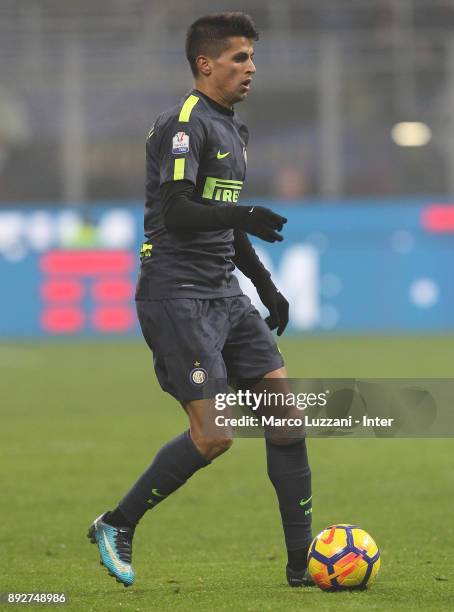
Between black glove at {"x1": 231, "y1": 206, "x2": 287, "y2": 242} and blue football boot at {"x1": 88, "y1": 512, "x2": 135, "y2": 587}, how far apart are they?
124 centimetres

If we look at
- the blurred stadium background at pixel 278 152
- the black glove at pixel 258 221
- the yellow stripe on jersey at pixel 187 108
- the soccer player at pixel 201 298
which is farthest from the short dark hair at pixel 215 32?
the blurred stadium background at pixel 278 152

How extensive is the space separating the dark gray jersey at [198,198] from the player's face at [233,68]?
0.22 feet

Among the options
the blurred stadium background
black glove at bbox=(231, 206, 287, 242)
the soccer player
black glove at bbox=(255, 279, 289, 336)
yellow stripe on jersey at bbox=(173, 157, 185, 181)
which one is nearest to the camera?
black glove at bbox=(231, 206, 287, 242)

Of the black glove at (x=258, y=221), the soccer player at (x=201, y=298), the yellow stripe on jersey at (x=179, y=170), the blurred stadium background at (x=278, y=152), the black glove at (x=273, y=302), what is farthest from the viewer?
the blurred stadium background at (x=278, y=152)

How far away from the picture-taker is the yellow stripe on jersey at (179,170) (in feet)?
14.9

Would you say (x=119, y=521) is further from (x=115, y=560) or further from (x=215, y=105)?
(x=215, y=105)

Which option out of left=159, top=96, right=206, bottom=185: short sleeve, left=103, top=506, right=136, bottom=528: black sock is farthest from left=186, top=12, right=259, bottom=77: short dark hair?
left=103, top=506, right=136, bottom=528: black sock

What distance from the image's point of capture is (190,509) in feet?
23.7

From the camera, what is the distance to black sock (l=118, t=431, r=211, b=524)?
4719mm

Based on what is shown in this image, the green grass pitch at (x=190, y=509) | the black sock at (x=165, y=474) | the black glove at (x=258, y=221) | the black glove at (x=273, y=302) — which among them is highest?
the black glove at (x=258, y=221)

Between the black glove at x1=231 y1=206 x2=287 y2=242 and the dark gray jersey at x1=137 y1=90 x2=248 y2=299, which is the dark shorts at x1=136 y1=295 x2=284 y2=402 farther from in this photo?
the black glove at x1=231 y1=206 x2=287 y2=242

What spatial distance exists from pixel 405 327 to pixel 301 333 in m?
1.62

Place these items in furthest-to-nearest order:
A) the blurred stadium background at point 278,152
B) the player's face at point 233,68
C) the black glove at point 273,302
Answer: the blurred stadium background at point 278,152, the black glove at point 273,302, the player's face at point 233,68

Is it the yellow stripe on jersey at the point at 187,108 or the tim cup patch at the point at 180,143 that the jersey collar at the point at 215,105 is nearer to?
the yellow stripe on jersey at the point at 187,108
